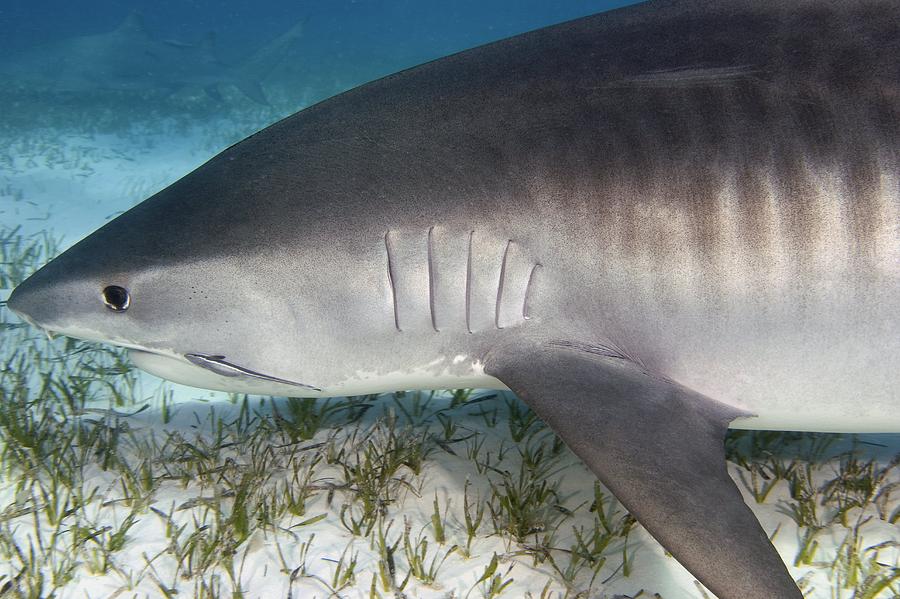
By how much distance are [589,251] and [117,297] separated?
1.77 meters

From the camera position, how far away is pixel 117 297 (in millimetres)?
2336

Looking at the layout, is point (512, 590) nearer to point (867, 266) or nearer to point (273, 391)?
point (273, 391)

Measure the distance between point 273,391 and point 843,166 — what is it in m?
2.31

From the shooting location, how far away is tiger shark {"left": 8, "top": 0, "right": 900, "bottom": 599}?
2.20m

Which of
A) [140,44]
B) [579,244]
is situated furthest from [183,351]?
[140,44]

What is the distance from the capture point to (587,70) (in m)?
2.54

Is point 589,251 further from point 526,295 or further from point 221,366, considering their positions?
point 221,366

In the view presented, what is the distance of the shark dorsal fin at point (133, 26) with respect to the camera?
74.2ft

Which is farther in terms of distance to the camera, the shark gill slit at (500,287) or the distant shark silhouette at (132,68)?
the distant shark silhouette at (132,68)

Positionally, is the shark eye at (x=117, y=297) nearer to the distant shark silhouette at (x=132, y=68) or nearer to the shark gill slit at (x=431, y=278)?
the shark gill slit at (x=431, y=278)

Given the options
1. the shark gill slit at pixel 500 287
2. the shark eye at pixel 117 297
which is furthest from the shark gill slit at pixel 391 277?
the shark eye at pixel 117 297

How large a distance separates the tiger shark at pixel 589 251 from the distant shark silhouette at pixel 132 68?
830 inches

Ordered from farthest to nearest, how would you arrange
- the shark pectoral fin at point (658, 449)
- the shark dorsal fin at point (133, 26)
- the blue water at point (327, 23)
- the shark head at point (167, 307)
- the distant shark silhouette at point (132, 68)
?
1. the blue water at point (327, 23)
2. the distant shark silhouette at point (132, 68)
3. the shark dorsal fin at point (133, 26)
4. the shark head at point (167, 307)
5. the shark pectoral fin at point (658, 449)

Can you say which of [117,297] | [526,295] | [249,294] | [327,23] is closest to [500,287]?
[526,295]
